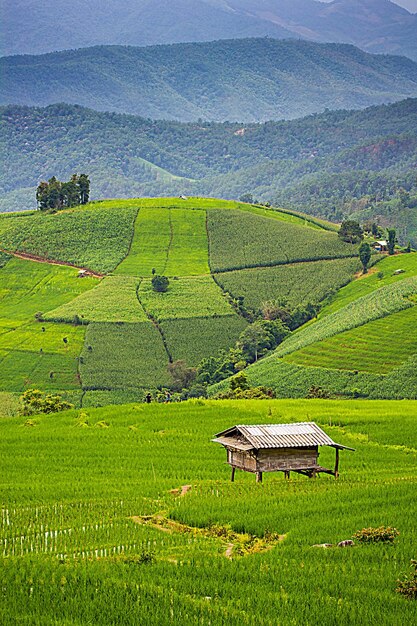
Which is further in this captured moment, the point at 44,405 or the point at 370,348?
the point at 370,348

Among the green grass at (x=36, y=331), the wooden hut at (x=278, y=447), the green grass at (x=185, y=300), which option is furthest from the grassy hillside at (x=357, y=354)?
the wooden hut at (x=278, y=447)

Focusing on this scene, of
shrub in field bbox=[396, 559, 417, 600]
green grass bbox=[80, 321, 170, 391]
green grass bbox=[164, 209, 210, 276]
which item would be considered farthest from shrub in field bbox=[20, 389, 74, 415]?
green grass bbox=[164, 209, 210, 276]

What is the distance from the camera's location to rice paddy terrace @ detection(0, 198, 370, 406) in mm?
132375

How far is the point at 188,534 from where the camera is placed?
25469 millimetres

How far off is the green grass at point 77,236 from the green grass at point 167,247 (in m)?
2.23

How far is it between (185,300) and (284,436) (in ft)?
Answer: 412

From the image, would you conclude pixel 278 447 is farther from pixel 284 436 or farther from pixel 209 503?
pixel 209 503

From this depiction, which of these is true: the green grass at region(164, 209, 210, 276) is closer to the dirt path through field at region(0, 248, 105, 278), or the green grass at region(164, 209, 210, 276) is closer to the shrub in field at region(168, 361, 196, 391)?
the dirt path through field at region(0, 248, 105, 278)

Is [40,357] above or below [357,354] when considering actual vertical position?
below

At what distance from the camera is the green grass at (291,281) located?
16250cm

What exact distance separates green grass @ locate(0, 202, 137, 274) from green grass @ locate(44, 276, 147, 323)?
13.2 meters

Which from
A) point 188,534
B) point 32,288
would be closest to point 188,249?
point 32,288

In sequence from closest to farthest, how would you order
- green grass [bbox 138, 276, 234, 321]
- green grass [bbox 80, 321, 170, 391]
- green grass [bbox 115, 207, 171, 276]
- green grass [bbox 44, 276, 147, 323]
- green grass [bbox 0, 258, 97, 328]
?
1. green grass [bbox 80, 321, 170, 391]
2. green grass [bbox 44, 276, 147, 323]
3. green grass [bbox 138, 276, 234, 321]
4. green grass [bbox 0, 258, 97, 328]
5. green grass [bbox 115, 207, 171, 276]

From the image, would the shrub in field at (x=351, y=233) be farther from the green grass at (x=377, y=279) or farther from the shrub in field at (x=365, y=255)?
the shrub in field at (x=365, y=255)
